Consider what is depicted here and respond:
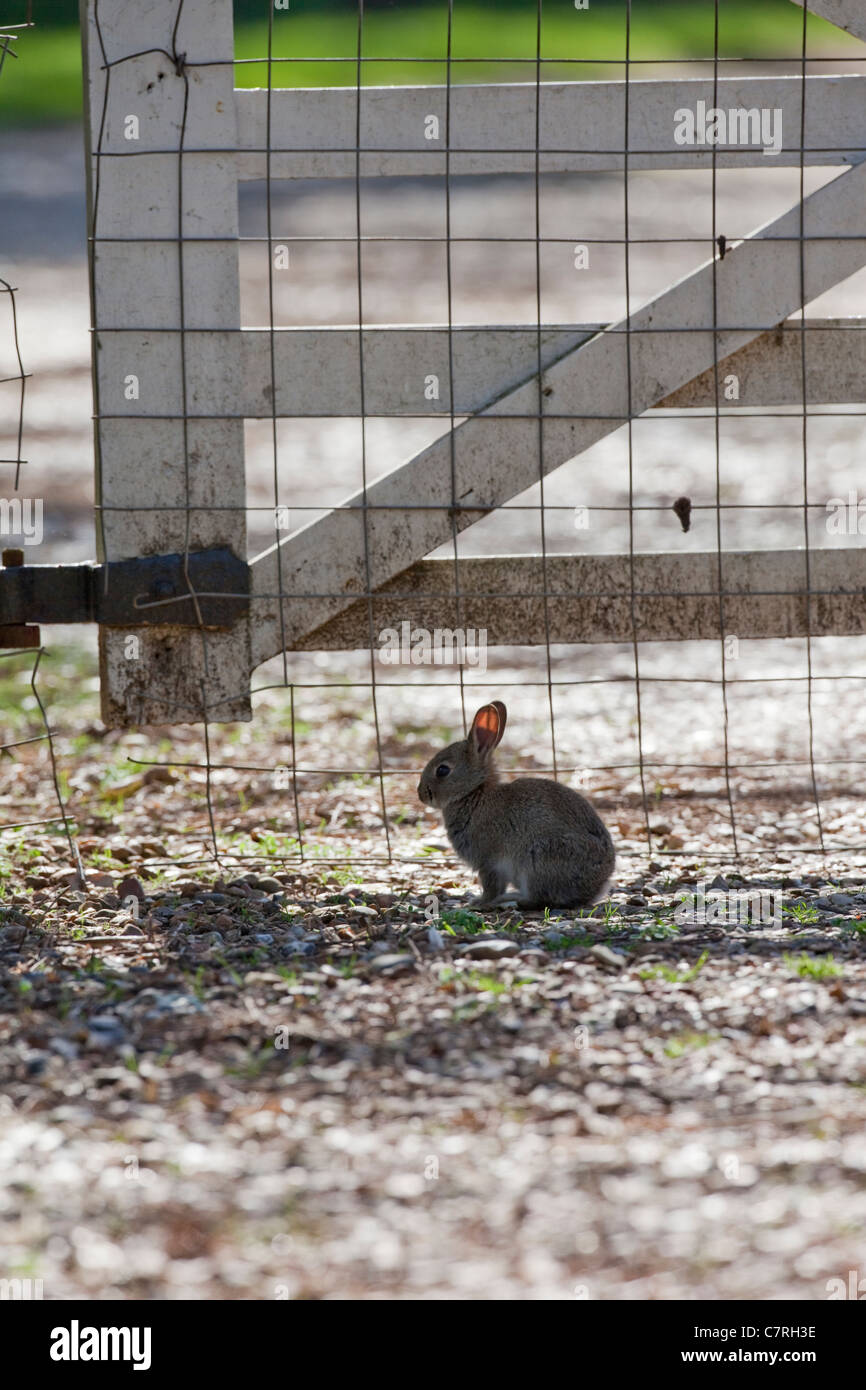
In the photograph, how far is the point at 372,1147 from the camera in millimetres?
3553

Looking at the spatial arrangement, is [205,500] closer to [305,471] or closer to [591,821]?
[591,821]

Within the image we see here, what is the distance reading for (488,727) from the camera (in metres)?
6.19

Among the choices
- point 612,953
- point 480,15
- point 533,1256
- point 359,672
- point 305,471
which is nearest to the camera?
point 533,1256

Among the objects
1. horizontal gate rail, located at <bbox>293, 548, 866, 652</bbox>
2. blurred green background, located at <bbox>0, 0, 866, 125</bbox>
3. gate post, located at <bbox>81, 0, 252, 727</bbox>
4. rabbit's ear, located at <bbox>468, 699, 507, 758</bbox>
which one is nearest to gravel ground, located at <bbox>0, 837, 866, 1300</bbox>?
rabbit's ear, located at <bbox>468, 699, 507, 758</bbox>

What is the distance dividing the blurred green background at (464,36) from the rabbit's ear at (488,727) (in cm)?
2376

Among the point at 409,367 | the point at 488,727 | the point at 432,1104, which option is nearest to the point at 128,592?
the point at 409,367

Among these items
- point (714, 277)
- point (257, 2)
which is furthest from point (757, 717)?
point (257, 2)

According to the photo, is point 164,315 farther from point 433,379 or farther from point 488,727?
point 488,727

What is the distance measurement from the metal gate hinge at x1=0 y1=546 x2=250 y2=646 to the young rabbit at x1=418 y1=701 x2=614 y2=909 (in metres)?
1.03

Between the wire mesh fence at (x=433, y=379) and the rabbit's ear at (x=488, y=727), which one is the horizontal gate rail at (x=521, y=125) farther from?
the rabbit's ear at (x=488, y=727)

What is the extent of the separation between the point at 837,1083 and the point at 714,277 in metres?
3.22

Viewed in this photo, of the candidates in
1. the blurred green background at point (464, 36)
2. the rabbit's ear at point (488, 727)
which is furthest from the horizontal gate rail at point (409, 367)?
the blurred green background at point (464, 36)

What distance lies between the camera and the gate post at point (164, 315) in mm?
5738

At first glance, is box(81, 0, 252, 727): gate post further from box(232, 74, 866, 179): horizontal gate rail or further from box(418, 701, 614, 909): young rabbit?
box(418, 701, 614, 909): young rabbit
